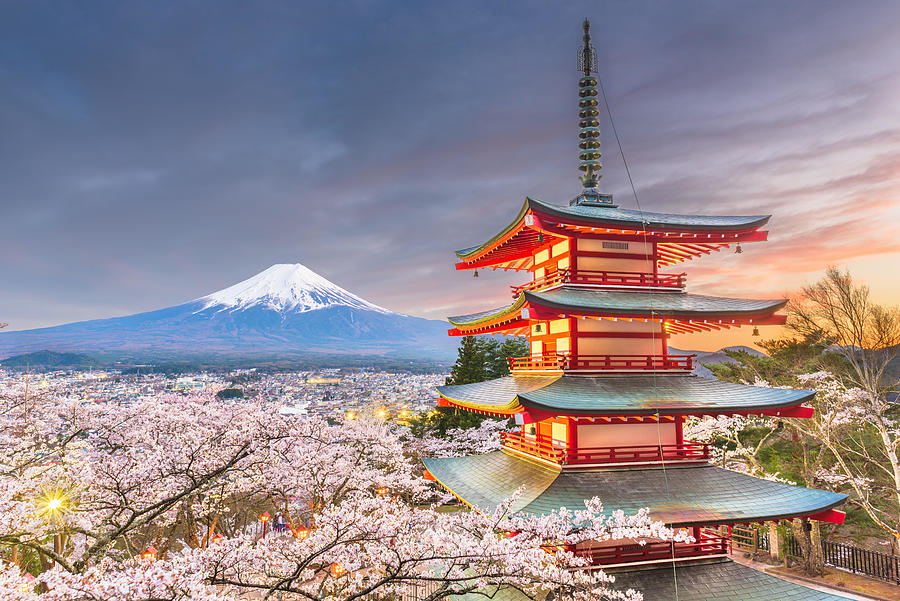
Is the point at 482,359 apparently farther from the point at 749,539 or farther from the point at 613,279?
the point at 613,279

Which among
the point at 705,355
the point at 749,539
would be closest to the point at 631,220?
the point at 749,539

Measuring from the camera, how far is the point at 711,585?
33.0ft

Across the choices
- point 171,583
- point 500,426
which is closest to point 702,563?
point 171,583

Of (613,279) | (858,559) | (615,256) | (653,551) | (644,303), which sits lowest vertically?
(858,559)

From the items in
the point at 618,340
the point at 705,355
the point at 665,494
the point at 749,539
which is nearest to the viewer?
the point at 665,494

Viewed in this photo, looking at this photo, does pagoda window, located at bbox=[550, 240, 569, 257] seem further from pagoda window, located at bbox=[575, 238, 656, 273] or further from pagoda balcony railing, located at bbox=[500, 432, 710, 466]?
pagoda balcony railing, located at bbox=[500, 432, 710, 466]

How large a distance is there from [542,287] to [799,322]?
42.2 ft

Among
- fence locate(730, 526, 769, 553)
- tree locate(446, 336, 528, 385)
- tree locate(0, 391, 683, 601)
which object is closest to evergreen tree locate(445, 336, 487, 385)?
tree locate(446, 336, 528, 385)

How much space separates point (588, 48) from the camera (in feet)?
48.4

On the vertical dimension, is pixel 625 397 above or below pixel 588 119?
below

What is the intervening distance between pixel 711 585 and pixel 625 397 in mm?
4052

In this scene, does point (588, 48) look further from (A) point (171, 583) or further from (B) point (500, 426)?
(B) point (500, 426)

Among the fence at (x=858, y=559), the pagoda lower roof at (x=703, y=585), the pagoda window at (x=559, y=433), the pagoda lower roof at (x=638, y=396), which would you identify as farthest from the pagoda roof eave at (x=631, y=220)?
the fence at (x=858, y=559)

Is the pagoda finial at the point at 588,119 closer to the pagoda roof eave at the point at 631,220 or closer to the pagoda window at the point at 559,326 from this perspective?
the pagoda roof eave at the point at 631,220
